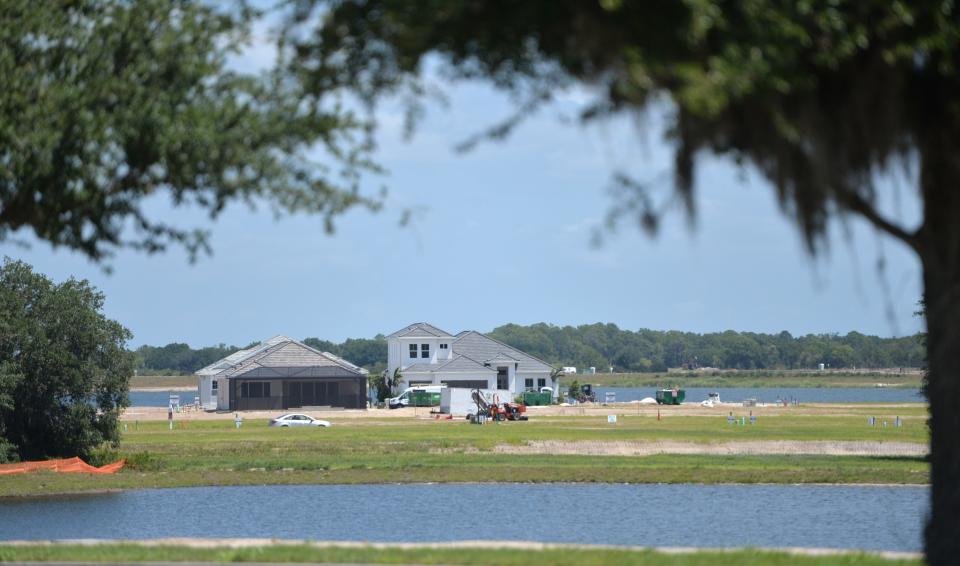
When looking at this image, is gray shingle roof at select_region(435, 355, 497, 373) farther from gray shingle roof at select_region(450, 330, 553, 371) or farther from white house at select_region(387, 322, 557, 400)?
gray shingle roof at select_region(450, 330, 553, 371)

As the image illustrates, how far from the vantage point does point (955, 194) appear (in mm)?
12453

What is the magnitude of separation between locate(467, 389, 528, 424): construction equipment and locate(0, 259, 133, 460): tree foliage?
2561cm

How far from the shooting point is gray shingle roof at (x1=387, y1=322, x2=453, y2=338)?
10769 cm

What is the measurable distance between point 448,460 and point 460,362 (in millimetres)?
58283

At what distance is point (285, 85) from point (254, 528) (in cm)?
1677

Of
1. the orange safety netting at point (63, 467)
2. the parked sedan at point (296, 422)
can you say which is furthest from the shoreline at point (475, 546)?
the parked sedan at point (296, 422)

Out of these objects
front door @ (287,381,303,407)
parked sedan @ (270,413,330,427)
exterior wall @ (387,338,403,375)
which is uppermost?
exterior wall @ (387,338,403,375)

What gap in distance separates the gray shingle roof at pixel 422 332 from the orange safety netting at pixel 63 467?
62080mm

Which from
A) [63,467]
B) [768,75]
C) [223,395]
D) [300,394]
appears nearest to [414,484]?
[63,467]

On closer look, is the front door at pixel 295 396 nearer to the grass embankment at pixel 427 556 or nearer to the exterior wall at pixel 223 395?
the exterior wall at pixel 223 395

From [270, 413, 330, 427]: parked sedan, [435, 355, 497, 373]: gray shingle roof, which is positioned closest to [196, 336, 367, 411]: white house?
[435, 355, 497, 373]: gray shingle roof

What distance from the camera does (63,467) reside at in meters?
44.6

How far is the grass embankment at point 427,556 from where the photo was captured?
16656 mm

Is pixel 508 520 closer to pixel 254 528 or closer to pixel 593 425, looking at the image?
pixel 254 528
